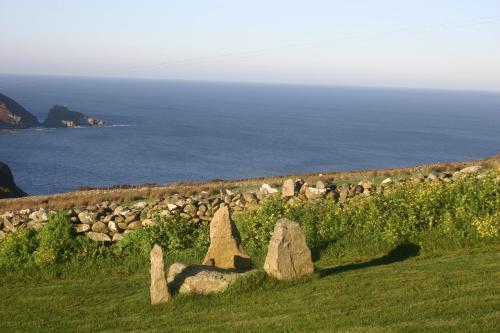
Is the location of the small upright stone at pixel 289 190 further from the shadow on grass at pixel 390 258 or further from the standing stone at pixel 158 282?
the standing stone at pixel 158 282

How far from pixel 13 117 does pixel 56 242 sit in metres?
177

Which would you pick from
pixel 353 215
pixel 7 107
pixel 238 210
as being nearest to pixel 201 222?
pixel 238 210

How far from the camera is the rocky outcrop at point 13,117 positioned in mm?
179375

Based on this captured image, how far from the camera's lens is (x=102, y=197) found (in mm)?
28734

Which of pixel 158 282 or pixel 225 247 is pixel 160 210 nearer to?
pixel 225 247

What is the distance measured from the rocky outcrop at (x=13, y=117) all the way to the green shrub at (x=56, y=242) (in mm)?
172180

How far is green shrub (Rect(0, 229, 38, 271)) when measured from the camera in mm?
16828

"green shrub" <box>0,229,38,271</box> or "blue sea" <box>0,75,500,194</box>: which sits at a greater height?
"green shrub" <box>0,229,38,271</box>

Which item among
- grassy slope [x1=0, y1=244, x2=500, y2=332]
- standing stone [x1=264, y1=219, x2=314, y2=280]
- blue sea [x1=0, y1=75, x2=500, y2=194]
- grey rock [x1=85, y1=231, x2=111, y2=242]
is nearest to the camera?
grassy slope [x1=0, y1=244, x2=500, y2=332]

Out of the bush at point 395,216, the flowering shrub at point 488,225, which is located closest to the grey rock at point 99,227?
the bush at point 395,216

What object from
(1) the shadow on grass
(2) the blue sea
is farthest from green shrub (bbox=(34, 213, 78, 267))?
(2) the blue sea

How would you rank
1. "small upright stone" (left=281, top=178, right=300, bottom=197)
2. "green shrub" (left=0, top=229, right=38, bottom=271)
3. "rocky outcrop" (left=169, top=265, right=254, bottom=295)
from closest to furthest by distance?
"rocky outcrop" (left=169, top=265, right=254, bottom=295) → "green shrub" (left=0, top=229, right=38, bottom=271) → "small upright stone" (left=281, top=178, right=300, bottom=197)

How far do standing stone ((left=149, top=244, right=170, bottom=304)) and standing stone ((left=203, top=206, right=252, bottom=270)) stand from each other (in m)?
1.91

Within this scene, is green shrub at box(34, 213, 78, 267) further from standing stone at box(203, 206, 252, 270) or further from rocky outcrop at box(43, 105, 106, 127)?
rocky outcrop at box(43, 105, 106, 127)
